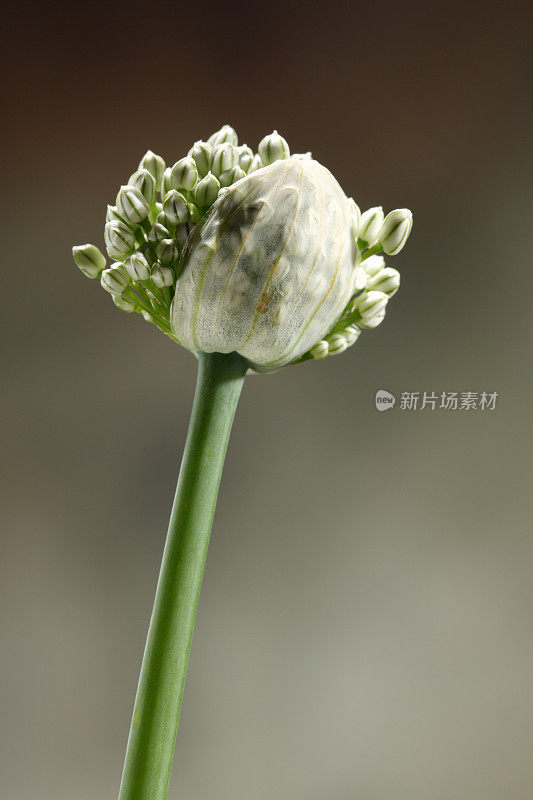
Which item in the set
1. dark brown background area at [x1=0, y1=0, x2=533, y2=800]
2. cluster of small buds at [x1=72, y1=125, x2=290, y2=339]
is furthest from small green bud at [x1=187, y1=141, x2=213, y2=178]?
dark brown background area at [x1=0, y1=0, x2=533, y2=800]

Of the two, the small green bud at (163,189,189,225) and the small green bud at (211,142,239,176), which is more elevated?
the small green bud at (211,142,239,176)

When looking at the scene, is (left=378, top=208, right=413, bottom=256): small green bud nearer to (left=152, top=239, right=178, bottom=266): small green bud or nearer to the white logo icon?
(left=152, top=239, right=178, bottom=266): small green bud

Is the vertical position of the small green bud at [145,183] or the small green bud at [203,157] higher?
the small green bud at [203,157]

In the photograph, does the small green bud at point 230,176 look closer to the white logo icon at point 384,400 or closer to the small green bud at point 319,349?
the small green bud at point 319,349

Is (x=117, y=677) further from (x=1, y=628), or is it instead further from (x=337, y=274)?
(x=337, y=274)

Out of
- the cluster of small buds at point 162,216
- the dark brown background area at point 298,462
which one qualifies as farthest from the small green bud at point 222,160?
the dark brown background area at point 298,462

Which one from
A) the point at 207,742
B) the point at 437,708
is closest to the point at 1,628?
the point at 207,742
